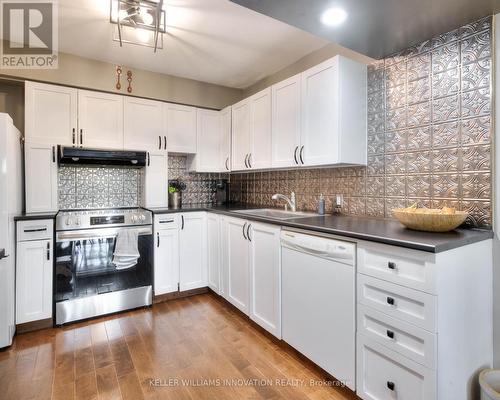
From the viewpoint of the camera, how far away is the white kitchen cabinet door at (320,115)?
6.70ft

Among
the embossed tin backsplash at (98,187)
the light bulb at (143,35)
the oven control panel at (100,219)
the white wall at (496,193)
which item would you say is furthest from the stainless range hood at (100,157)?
the white wall at (496,193)

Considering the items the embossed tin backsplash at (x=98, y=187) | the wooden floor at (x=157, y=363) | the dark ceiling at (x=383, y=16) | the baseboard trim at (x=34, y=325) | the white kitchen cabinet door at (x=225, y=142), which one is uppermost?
the dark ceiling at (x=383, y=16)

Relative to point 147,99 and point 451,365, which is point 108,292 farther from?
point 451,365

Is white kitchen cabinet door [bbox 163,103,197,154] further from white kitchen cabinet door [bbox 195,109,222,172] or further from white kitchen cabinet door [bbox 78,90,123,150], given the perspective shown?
white kitchen cabinet door [bbox 78,90,123,150]

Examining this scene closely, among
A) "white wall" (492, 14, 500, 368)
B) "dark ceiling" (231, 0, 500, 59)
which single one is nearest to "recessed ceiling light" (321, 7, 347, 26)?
"dark ceiling" (231, 0, 500, 59)

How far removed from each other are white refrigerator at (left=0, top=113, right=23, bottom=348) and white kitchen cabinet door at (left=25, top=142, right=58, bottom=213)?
33cm

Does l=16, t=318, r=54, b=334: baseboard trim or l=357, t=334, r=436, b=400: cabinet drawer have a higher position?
l=357, t=334, r=436, b=400: cabinet drawer

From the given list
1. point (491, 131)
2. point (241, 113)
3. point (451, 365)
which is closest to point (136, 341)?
point (451, 365)

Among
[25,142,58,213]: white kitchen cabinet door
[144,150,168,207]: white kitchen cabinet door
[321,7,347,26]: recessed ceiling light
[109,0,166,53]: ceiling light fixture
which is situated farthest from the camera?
[144,150,168,207]: white kitchen cabinet door

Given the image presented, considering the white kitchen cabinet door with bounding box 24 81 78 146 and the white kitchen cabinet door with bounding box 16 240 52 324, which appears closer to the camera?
the white kitchen cabinet door with bounding box 16 240 52 324

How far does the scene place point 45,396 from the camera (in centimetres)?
159

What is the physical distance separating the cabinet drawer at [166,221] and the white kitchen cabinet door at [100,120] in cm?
88

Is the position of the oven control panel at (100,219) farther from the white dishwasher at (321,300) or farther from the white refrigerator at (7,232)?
the white dishwasher at (321,300)

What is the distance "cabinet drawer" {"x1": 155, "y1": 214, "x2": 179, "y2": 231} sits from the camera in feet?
9.36
